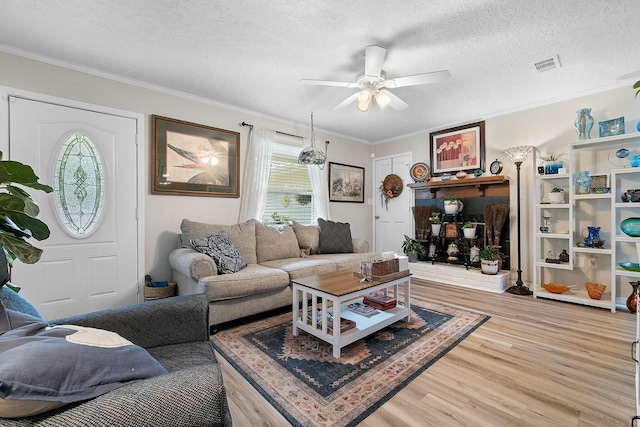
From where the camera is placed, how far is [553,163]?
3.42 metres

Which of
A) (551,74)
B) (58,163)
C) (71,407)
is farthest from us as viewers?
(551,74)

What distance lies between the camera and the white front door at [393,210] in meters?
Answer: 5.15

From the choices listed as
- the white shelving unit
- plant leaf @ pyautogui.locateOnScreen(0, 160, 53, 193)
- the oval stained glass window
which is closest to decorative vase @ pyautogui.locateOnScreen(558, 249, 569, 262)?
the white shelving unit

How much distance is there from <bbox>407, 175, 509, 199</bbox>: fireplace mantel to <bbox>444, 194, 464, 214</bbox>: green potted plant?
0.22 m

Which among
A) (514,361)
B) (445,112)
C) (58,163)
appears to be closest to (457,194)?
(445,112)

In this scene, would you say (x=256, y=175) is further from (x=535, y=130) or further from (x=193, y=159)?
(x=535, y=130)

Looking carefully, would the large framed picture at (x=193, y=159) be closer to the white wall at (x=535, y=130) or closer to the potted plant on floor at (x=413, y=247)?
the potted plant on floor at (x=413, y=247)

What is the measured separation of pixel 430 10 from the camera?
77.3 inches

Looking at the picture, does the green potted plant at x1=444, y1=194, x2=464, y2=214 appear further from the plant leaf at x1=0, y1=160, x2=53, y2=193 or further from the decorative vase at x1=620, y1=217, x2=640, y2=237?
the plant leaf at x1=0, y1=160, x2=53, y2=193

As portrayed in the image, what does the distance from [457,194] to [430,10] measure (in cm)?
312

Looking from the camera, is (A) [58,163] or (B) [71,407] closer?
(B) [71,407]

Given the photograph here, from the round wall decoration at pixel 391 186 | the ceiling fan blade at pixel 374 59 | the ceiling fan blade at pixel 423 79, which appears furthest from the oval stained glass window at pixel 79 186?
the round wall decoration at pixel 391 186

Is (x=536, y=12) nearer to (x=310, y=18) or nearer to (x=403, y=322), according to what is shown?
(x=310, y=18)

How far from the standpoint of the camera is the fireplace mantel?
4.01 meters
